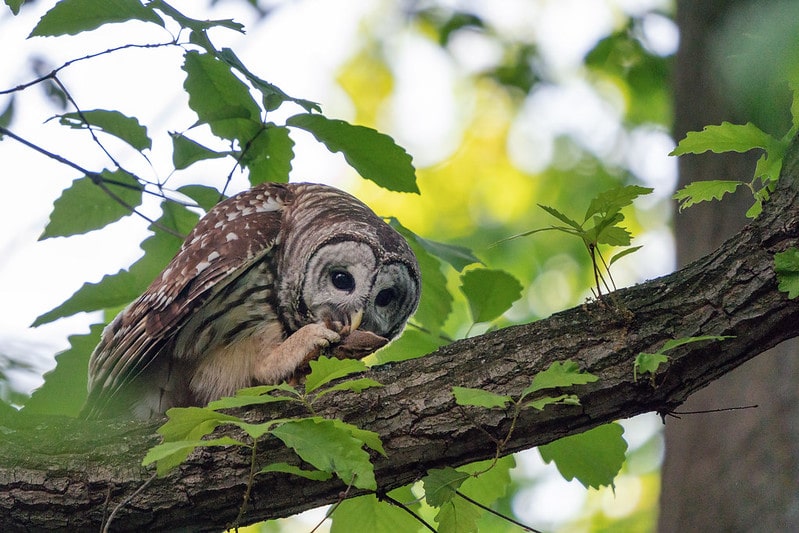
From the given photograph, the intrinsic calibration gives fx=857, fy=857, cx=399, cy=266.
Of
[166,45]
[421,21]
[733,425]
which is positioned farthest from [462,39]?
[166,45]

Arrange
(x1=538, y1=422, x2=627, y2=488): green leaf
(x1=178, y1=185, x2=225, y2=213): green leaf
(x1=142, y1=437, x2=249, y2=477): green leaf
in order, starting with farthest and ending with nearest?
(x1=178, y1=185, x2=225, y2=213): green leaf
(x1=538, y1=422, x2=627, y2=488): green leaf
(x1=142, y1=437, x2=249, y2=477): green leaf

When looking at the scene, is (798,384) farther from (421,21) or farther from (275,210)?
(421,21)

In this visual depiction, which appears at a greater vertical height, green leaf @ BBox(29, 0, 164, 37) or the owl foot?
green leaf @ BBox(29, 0, 164, 37)

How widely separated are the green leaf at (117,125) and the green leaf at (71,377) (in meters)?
0.86

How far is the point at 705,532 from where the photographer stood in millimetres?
5359

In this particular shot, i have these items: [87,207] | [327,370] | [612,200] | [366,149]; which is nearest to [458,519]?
[327,370]

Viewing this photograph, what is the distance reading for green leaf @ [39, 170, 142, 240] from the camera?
371 cm

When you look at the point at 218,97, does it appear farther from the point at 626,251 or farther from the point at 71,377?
the point at 626,251

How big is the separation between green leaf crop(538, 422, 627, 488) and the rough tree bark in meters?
0.36

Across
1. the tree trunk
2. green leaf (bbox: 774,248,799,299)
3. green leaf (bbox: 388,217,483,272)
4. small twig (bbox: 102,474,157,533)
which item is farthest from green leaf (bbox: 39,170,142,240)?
the tree trunk

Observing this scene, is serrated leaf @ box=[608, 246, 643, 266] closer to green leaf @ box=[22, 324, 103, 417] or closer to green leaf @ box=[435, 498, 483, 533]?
green leaf @ box=[435, 498, 483, 533]

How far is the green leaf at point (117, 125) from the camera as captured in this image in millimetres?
3410

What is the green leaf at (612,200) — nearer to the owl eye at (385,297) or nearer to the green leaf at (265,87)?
the green leaf at (265,87)

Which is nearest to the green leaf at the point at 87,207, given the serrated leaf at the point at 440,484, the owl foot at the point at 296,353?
the owl foot at the point at 296,353
